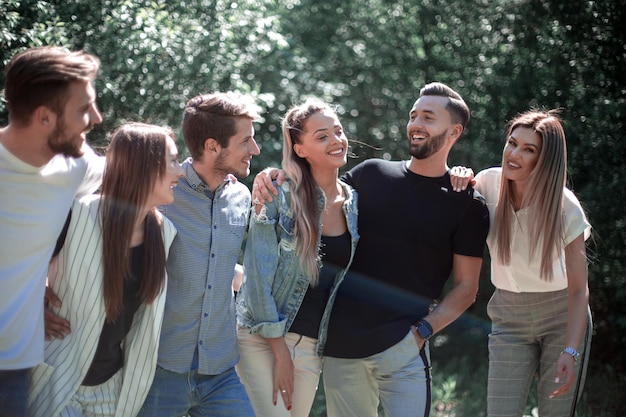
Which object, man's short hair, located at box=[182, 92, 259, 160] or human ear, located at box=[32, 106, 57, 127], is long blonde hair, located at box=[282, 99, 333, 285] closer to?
man's short hair, located at box=[182, 92, 259, 160]

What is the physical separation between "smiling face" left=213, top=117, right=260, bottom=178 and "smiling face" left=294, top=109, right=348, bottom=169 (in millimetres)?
341

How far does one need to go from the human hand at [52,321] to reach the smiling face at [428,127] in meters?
2.02

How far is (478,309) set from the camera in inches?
380

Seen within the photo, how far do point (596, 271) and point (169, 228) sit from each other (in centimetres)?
547

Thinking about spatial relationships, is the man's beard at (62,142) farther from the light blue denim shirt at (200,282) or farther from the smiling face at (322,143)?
the smiling face at (322,143)

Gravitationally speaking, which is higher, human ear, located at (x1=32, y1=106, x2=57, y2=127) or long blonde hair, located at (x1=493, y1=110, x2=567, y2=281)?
human ear, located at (x1=32, y1=106, x2=57, y2=127)

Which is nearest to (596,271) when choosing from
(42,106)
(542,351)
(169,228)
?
(542,351)

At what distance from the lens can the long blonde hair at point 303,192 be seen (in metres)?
4.06

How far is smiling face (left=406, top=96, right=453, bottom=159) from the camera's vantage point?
444 cm

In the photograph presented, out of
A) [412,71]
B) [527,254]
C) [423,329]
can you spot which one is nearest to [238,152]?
[423,329]

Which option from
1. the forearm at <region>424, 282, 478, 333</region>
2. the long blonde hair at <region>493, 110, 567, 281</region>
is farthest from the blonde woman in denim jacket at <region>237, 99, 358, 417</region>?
the long blonde hair at <region>493, 110, 567, 281</region>

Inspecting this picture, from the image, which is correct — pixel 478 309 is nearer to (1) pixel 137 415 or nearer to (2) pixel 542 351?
(2) pixel 542 351

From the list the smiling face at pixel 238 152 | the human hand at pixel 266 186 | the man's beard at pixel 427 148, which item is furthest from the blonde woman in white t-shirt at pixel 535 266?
the smiling face at pixel 238 152

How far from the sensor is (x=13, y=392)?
10.0ft
